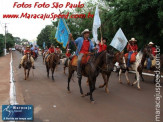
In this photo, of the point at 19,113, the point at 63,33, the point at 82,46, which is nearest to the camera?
the point at 19,113

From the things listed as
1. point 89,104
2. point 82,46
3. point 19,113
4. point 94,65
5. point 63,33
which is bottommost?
point 89,104

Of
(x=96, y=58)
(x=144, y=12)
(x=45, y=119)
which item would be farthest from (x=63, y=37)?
(x=144, y=12)

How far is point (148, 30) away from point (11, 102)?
1115cm

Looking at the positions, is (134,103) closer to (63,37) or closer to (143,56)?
(143,56)

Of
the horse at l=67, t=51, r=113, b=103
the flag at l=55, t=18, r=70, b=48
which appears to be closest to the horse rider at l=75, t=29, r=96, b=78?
the horse at l=67, t=51, r=113, b=103

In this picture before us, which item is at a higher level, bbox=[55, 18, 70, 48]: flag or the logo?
bbox=[55, 18, 70, 48]: flag

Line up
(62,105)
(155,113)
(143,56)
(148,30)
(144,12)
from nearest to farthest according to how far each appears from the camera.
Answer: (155,113)
(62,105)
(143,56)
(144,12)
(148,30)

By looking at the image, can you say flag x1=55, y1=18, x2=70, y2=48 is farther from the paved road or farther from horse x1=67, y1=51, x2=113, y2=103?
the paved road

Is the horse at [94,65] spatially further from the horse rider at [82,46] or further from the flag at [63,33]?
the flag at [63,33]

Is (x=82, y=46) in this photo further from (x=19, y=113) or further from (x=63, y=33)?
(x=19, y=113)

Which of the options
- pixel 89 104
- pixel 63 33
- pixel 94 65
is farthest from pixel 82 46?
pixel 89 104

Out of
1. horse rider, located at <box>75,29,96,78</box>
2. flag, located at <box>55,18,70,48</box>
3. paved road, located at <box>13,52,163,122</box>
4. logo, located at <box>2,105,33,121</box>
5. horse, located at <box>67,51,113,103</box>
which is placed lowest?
paved road, located at <box>13,52,163,122</box>

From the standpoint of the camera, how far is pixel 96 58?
7.24 metres

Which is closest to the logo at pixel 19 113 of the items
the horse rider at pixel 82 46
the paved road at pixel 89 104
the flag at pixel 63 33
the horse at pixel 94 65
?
the paved road at pixel 89 104
